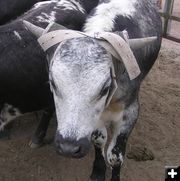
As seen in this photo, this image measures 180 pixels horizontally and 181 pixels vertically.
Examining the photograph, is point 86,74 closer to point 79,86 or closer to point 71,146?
point 79,86

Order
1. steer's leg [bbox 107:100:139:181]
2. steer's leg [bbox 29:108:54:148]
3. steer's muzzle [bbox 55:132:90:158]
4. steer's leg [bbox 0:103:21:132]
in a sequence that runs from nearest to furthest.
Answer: steer's muzzle [bbox 55:132:90:158] < steer's leg [bbox 107:100:139:181] < steer's leg [bbox 0:103:21:132] < steer's leg [bbox 29:108:54:148]

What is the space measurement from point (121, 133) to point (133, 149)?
754 millimetres

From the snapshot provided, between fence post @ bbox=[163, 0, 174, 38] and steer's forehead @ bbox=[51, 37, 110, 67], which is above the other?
steer's forehead @ bbox=[51, 37, 110, 67]

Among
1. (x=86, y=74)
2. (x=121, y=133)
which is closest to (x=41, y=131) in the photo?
(x=121, y=133)

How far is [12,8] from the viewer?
4.61m

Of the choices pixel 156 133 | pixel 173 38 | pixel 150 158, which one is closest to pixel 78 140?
pixel 150 158

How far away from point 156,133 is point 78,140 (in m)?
2.01

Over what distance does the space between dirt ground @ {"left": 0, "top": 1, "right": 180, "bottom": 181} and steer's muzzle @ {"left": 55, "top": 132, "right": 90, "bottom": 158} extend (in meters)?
1.23

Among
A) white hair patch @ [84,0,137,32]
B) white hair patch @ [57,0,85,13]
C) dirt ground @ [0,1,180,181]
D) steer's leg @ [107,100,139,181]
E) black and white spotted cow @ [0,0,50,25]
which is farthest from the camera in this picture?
black and white spotted cow @ [0,0,50,25]

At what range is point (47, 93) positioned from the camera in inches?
148

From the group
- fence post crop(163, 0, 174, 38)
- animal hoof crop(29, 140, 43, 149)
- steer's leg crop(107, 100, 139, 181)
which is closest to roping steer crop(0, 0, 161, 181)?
steer's leg crop(107, 100, 139, 181)

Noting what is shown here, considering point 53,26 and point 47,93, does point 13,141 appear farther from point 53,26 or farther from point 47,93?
point 53,26

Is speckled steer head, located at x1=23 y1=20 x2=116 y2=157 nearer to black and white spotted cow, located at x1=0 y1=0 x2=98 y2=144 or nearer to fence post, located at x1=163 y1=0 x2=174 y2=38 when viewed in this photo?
black and white spotted cow, located at x1=0 y1=0 x2=98 y2=144

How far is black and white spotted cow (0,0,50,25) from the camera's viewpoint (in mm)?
4574
